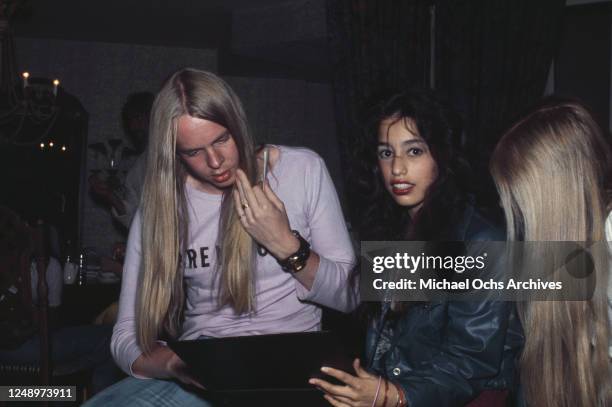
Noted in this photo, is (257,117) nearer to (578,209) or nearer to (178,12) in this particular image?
(178,12)

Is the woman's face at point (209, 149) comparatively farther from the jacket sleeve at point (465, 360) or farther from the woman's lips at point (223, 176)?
the jacket sleeve at point (465, 360)

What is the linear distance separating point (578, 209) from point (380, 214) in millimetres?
659

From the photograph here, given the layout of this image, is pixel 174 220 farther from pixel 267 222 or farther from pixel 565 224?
pixel 565 224

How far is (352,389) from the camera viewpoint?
1.33m

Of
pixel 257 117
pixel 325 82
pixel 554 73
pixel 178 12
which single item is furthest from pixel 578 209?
pixel 325 82

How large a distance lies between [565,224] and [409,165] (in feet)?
1.48

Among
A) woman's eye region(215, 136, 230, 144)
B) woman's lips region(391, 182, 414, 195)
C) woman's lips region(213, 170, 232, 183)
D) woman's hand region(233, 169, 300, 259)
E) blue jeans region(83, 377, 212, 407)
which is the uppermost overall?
woman's eye region(215, 136, 230, 144)

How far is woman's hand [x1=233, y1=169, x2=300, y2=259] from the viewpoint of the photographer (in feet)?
5.27

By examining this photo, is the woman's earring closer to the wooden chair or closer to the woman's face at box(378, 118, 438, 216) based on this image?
the woman's face at box(378, 118, 438, 216)

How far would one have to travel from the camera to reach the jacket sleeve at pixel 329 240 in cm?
170

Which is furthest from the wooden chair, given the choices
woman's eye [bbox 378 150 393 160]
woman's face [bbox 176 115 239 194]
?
woman's eye [bbox 378 150 393 160]

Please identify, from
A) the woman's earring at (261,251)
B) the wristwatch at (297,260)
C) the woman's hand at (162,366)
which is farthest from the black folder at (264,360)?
the woman's earring at (261,251)

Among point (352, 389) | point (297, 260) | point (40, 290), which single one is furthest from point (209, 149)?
point (40, 290)

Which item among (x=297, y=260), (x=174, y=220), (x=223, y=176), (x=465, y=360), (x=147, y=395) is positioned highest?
(x=223, y=176)
